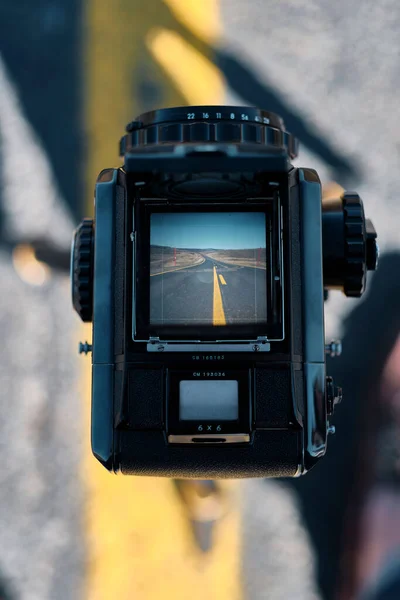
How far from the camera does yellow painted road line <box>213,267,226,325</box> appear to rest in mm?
1065

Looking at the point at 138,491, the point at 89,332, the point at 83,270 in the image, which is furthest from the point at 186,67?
the point at 138,491

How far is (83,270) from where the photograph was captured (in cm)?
113

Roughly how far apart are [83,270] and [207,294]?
0.66ft

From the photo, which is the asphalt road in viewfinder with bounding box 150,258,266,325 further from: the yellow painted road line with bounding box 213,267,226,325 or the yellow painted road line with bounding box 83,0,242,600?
the yellow painted road line with bounding box 83,0,242,600

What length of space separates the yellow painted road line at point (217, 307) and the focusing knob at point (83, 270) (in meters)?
0.20

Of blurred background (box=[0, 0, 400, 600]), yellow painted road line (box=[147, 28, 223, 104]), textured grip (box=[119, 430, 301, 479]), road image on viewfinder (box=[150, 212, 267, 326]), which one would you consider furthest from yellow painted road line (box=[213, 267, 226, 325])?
yellow painted road line (box=[147, 28, 223, 104])

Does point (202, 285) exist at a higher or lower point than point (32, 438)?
higher

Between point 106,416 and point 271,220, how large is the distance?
0.37m

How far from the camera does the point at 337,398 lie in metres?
1.14

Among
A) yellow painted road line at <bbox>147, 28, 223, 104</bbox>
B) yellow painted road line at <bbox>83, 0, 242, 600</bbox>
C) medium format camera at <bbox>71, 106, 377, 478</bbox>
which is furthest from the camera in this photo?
yellow painted road line at <bbox>147, 28, 223, 104</bbox>

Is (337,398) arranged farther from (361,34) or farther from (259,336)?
(361,34)

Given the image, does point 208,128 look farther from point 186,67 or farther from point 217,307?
point 186,67

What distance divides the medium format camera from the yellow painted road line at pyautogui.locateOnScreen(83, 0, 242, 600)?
0.50 m

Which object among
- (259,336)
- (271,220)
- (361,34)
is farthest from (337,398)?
(361,34)
